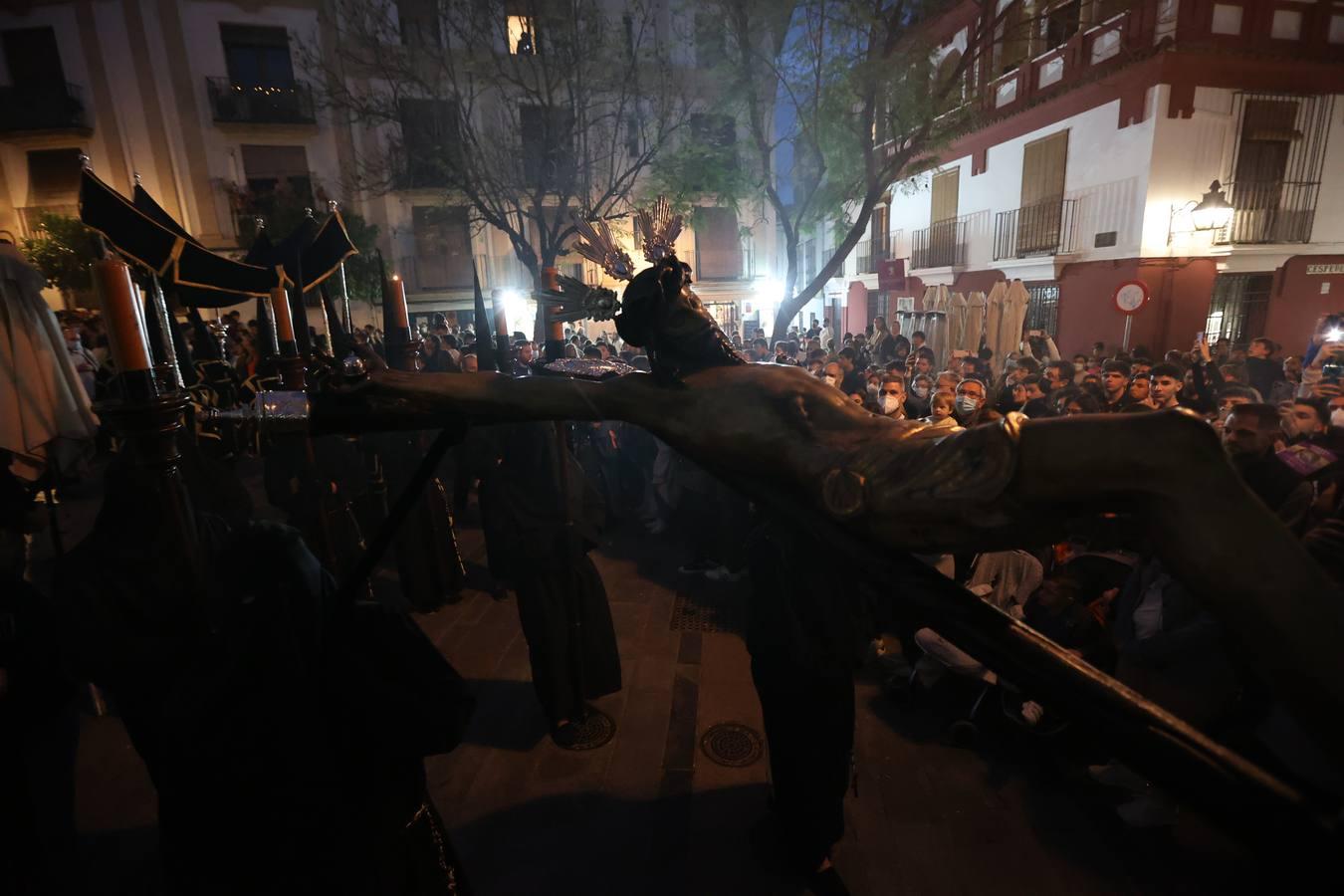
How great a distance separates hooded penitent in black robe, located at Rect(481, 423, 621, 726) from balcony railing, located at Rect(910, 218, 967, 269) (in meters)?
18.0

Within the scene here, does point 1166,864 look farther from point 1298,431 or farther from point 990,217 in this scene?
point 990,217

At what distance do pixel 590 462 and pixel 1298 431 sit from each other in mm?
6217

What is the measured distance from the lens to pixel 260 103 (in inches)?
819

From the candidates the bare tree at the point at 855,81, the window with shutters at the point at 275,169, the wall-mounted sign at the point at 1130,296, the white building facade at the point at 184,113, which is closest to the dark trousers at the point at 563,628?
the bare tree at the point at 855,81

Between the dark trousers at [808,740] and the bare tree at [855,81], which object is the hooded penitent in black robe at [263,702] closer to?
the dark trousers at [808,740]

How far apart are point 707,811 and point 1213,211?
47.6 ft

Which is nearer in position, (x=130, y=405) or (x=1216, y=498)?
(x=1216, y=498)

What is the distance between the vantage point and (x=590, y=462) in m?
7.30

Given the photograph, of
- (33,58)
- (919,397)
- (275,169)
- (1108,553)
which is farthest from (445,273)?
(1108,553)

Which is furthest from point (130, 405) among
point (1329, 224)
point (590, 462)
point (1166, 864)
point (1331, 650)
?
point (1329, 224)

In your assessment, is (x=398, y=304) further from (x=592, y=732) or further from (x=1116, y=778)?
(x=1116, y=778)

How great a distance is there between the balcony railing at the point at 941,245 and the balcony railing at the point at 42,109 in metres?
26.5

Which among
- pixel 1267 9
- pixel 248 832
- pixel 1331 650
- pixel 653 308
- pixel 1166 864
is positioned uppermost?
pixel 1267 9

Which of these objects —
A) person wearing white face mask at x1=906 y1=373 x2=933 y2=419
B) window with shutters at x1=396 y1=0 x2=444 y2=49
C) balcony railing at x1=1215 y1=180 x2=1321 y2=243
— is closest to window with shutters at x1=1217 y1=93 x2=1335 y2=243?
balcony railing at x1=1215 y1=180 x2=1321 y2=243
